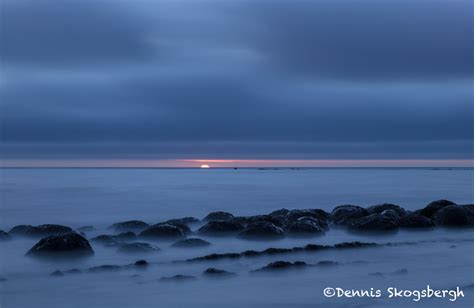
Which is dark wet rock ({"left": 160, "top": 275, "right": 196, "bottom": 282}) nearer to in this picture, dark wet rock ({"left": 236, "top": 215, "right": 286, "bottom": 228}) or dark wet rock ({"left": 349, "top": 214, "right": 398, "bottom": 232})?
dark wet rock ({"left": 236, "top": 215, "right": 286, "bottom": 228})

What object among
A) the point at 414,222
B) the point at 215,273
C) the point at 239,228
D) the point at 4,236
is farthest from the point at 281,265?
the point at 4,236

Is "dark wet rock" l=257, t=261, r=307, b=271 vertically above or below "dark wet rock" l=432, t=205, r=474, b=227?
below

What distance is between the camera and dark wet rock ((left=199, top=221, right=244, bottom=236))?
49.7 ft

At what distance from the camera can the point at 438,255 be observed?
12.6m

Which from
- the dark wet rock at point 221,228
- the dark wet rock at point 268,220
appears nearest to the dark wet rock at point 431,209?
the dark wet rock at point 268,220

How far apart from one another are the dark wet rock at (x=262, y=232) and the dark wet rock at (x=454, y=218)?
5.15 metres

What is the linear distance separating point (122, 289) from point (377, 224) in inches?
328

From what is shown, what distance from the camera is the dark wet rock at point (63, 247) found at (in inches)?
467

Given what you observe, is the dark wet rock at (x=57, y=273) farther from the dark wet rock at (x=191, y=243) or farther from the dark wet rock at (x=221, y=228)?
the dark wet rock at (x=221, y=228)

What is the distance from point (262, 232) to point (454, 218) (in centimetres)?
597

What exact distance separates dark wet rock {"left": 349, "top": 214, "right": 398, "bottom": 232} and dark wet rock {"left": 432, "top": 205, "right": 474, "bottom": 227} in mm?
1703

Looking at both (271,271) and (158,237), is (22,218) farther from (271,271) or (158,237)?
(271,271)

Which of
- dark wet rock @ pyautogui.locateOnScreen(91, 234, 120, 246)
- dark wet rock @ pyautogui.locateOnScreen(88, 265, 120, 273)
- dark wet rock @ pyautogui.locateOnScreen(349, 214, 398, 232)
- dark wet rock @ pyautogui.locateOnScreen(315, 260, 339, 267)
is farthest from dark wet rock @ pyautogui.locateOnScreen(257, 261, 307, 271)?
dark wet rock @ pyautogui.locateOnScreen(349, 214, 398, 232)

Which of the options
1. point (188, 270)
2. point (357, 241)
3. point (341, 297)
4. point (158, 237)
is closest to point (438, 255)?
point (357, 241)
